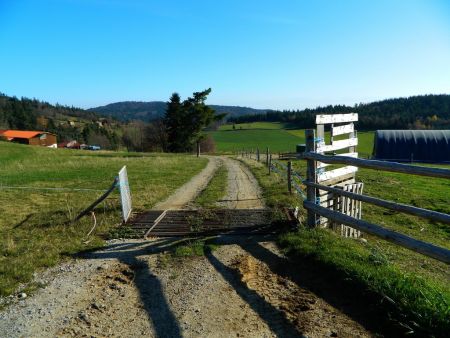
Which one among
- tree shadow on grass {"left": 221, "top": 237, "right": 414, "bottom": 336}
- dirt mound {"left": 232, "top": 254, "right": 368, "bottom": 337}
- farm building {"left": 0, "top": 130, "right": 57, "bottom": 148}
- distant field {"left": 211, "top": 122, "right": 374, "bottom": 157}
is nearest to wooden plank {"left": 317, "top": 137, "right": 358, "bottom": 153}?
tree shadow on grass {"left": 221, "top": 237, "right": 414, "bottom": 336}

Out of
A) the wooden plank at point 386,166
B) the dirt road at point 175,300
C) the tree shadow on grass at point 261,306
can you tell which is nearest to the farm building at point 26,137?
the dirt road at point 175,300

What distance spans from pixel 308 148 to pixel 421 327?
4698 mm

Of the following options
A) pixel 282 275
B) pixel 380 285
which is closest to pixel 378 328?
pixel 380 285

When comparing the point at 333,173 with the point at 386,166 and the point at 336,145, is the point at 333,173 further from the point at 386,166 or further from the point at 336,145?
the point at 386,166

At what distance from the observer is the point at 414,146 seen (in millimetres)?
52750

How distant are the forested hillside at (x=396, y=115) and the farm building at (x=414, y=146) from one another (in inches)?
1589

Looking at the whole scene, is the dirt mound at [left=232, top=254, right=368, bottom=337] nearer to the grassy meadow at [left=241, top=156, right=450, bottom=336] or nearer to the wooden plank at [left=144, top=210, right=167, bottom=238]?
the grassy meadow at [left=241, top=156, right=450, bottom=336]

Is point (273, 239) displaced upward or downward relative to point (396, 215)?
upward

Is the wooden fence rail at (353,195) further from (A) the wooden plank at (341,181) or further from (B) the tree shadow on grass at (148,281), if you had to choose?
(B) the tree shadow on grass at (148,281)

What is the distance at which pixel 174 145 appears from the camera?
62688mm

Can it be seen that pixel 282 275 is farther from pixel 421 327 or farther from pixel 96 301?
pixel 96 301

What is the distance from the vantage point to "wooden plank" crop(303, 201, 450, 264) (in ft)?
14.9

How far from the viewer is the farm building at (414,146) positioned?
52031 mm

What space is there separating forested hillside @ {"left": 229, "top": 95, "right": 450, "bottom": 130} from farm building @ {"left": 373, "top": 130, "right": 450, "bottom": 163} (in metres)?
40.4
